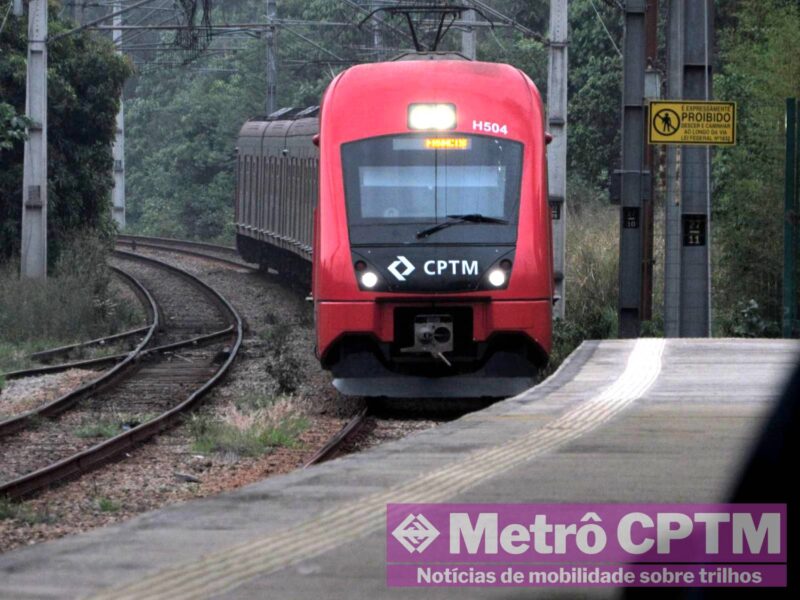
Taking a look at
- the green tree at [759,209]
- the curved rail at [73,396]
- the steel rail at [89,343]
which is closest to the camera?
the curved rail at [73,396]

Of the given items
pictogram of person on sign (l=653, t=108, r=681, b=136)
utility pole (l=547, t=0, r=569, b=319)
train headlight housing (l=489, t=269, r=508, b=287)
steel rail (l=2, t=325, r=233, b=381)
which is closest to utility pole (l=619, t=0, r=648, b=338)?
pictogram of person on sign (l=653, t=108, r=681, b=136)

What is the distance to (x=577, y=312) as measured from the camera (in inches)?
894

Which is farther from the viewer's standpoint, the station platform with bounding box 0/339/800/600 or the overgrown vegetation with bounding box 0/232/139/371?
the overgrown vegetation with bounding box 0/232/139/371

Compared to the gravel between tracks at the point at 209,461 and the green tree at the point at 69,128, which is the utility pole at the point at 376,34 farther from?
the gravel between tracks at the point at 209,461

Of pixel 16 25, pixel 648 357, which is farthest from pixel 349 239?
pixel 16 25

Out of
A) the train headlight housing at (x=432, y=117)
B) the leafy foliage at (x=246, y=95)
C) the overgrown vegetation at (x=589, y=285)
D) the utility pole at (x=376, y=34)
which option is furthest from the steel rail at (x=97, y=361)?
the leafy foliage at (x=246, y=95)

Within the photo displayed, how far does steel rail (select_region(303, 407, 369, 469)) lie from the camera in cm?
1112

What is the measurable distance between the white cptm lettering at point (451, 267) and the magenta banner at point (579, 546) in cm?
783

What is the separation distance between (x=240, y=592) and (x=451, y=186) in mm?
9702

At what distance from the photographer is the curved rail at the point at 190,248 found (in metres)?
37.2

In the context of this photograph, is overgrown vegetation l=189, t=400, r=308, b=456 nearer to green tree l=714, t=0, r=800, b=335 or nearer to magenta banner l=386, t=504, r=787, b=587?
magenta banner l=386, t=504, r=787, b=587

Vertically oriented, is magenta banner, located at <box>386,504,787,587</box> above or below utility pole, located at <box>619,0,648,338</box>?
below

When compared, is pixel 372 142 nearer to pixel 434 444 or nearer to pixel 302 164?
pixel 434 444

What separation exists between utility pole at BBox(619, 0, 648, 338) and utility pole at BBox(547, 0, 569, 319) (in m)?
2.83
